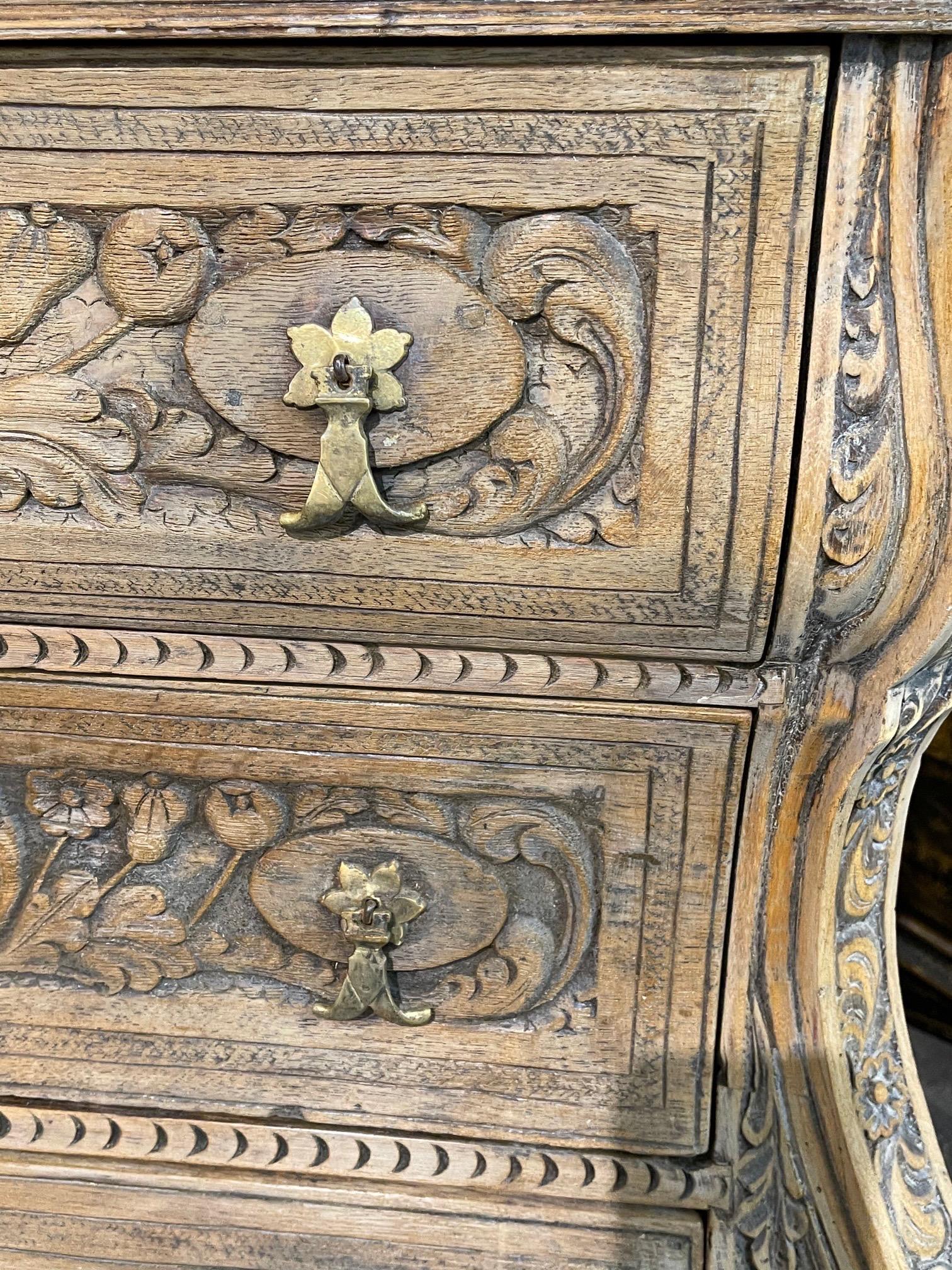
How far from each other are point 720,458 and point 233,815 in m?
0.32

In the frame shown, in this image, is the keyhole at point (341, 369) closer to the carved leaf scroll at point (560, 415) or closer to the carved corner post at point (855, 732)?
the carved leaf scroll at point (560, 415)

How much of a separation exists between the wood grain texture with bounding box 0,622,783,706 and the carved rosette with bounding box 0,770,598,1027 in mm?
66

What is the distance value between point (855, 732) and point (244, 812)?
0.32 meters

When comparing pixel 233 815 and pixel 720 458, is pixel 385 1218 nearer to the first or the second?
pixel 233 815

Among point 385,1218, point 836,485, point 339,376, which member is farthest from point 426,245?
point 385,1218

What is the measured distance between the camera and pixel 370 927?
520 millimetres

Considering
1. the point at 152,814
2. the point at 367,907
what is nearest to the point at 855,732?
the point at 367,907

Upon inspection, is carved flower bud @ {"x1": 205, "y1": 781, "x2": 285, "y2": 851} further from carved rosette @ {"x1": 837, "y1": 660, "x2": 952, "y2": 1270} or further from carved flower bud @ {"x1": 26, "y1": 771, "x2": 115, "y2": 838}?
carved rosette @ {"x1": 837, "y1": 660, "x2": 952, "y2": 1270}

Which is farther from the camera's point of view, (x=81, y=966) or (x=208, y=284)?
(x=81, y=966)

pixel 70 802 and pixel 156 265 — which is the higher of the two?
pixel 156 265

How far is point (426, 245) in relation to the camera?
0.42m

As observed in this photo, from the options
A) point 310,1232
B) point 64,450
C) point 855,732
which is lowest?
point 310,1232

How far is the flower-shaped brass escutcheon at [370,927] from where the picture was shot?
0.52 metres

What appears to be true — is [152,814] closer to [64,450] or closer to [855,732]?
[64,450]
